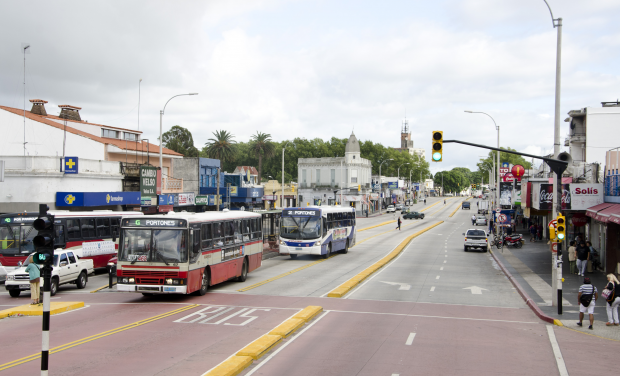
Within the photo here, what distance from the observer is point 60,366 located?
1095 centimetres

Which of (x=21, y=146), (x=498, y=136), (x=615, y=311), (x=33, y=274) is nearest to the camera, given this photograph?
(x=615, y=311)

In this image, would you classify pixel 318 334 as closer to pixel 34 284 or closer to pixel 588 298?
pixel 588 298

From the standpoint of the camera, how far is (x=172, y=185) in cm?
5466

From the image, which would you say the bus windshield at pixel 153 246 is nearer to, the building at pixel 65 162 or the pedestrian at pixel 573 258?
the building at pixel 65 162

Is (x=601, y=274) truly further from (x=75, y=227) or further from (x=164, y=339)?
(x=75, y=227)

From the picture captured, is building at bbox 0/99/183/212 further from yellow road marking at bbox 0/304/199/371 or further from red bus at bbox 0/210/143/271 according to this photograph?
yellow road marking at bbox 0/304/199/371

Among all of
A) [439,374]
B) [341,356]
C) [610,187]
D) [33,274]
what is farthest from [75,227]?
[610,187]

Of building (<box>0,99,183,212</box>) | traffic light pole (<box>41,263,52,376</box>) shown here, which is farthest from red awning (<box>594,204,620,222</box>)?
building (<box>0,99,183,212</box>)

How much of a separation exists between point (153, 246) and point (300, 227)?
16340 mm

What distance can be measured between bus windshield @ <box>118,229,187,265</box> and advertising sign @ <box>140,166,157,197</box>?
24.3m

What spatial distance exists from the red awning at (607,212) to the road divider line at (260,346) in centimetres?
1270

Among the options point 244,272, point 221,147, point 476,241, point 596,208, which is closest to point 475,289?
point 596,208

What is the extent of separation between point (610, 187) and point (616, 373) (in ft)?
53.7

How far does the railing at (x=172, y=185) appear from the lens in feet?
173
